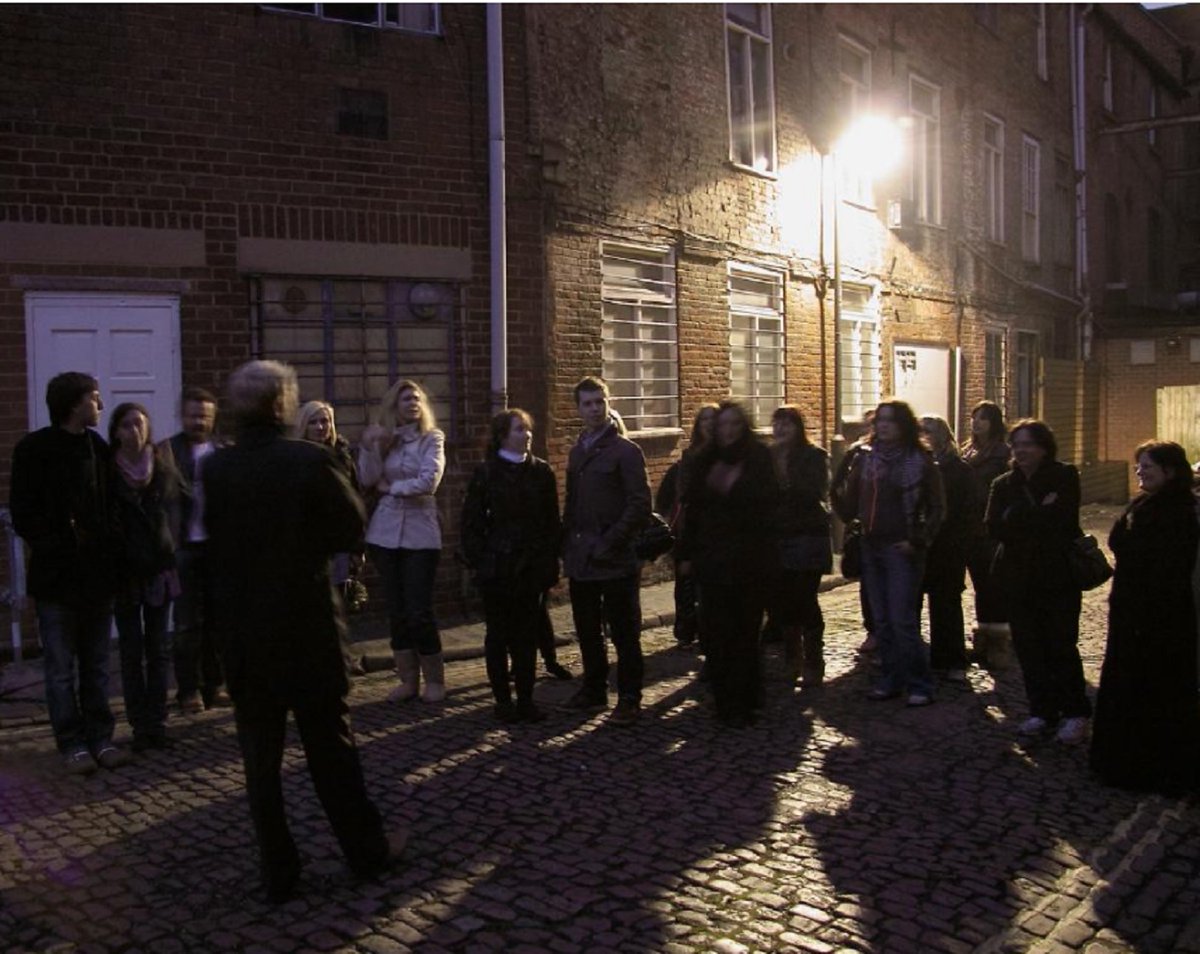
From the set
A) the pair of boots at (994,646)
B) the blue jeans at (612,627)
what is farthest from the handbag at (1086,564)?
the blue jeans at (612,627)

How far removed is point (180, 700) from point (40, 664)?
1488 millimetres

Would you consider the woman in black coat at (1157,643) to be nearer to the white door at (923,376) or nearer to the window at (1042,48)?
the white door at (923,376)

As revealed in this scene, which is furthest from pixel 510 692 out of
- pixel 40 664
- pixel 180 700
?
pixel 40 664

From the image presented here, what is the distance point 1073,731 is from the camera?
20.9 ft

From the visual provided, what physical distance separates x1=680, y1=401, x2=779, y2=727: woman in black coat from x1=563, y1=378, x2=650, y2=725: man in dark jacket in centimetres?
40

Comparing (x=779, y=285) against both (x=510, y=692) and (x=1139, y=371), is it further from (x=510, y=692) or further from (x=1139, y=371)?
(x=1139, y=371)

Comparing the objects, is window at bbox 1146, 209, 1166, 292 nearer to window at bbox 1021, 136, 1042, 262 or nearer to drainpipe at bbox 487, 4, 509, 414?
window at bbox 1021, 136, 1042, 262

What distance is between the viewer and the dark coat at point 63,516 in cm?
577

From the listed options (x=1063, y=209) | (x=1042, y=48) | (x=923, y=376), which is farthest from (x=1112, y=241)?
(x=923, y=376)

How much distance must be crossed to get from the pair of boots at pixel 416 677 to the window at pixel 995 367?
1481 cm

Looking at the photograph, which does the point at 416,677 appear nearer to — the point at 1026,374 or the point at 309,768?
the point at 309,768

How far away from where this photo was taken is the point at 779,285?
47.3 ft

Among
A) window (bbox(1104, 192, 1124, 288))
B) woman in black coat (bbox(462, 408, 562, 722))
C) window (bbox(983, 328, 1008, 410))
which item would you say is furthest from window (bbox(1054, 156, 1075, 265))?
woman in black coat (bbox(462, 408, 562, 722))

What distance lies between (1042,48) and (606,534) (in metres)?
19.1
